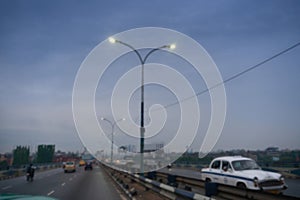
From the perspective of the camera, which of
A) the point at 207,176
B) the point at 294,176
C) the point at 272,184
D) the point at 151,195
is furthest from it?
the point at 294,176

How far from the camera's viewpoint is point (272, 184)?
36.3 feet

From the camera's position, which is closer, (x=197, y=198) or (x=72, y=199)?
(x=197, y=198)

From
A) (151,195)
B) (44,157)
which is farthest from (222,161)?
(44,157)

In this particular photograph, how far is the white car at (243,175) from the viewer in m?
11.1

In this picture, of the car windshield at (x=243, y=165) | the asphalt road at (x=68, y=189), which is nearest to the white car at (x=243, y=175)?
the car windshield at (x=243, y=165)

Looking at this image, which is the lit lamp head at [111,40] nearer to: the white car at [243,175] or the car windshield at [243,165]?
the white car at [243,175]

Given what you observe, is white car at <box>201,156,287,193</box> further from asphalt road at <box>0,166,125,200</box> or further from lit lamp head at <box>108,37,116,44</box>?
lit lamp head at <box>108,37,116,44</box>

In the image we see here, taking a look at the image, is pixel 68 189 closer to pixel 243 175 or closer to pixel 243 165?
pixel 243 165

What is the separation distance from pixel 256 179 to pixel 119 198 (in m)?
6.93

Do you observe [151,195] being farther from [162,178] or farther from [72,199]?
[162,178]

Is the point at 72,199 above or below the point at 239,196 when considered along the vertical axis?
below

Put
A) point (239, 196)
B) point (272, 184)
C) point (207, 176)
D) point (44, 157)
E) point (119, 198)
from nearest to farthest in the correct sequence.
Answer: point (239, 196), point (272, 184), point (119, 198), point (207, 176), point (44, 157)

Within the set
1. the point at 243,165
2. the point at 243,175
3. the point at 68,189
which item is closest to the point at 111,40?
the point at 68,189

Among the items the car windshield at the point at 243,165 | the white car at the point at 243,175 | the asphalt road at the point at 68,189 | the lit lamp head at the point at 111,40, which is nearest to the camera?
the white car at the point at 243,175
